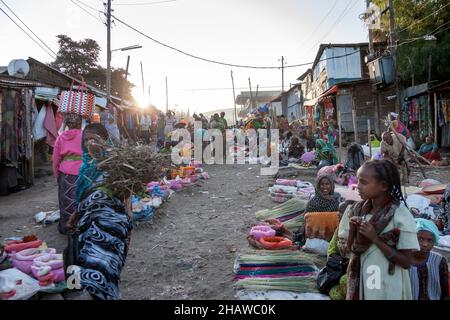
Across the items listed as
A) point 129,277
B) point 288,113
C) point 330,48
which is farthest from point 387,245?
point 288,113

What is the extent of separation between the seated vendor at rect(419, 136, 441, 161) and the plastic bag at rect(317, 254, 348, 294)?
10727 mm

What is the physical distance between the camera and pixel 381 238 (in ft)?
6.60

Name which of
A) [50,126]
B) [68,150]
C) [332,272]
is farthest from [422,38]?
[68,150]

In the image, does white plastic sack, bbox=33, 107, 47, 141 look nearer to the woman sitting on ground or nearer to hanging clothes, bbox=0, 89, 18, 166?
hanging clothes, bbox=0, 89, 18, 166

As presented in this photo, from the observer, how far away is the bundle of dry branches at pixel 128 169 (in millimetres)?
2693

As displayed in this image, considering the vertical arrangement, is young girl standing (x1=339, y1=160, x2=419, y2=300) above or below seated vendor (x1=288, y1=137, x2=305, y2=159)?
below

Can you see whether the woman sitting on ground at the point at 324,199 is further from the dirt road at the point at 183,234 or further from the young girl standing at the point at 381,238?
the young girl standing at the point at 381,238

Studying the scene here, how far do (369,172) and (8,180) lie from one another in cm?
843

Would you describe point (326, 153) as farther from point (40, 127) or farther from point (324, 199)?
point (40, 127)

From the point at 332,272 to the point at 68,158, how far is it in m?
3.56

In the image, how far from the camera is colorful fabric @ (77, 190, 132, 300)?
2.49 metres

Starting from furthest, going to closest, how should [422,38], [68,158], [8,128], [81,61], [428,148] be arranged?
[81,61], [422,38], [428,148], [8,128], [68,158]

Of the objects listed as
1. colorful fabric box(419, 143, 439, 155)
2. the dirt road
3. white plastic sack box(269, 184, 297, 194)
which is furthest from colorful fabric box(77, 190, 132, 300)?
colorful fabric box(419, 143, 439, 155)
